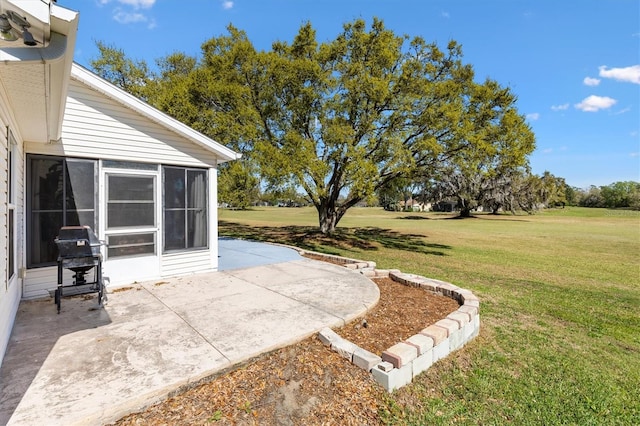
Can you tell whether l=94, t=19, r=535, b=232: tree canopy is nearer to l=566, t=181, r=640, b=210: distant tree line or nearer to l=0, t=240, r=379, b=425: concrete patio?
l=0, t=240, r=379, b=425: concrete patio

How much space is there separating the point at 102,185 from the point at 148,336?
3301mm

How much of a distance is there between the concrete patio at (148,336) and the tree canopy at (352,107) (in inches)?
245

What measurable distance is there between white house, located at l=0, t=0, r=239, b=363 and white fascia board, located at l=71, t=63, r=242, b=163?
17 mm

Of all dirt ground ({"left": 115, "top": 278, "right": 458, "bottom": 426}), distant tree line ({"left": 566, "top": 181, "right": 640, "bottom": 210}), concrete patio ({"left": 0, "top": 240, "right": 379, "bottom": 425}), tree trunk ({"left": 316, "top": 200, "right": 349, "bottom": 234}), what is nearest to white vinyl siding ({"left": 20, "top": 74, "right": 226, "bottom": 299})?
concrete patio ({"left": 0, "top": 240, "right": 379, "bottom": 425})

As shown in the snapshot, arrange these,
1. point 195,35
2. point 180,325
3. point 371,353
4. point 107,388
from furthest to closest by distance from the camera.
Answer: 1. point 195,35
2. point 180,325
3. point 371,353
4. point 107,388

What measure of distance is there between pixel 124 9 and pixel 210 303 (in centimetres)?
1141

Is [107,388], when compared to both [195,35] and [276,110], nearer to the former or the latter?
[276,110]

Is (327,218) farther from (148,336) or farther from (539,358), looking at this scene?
(148,336)

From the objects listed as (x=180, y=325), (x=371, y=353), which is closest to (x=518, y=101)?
(x=371, y=353)

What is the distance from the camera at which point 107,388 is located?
241 centimetres

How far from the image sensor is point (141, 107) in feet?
18.0

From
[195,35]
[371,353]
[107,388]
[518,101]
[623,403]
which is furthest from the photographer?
[195,35]

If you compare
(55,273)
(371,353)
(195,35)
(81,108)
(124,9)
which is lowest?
(371,353)

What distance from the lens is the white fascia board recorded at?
495cm
